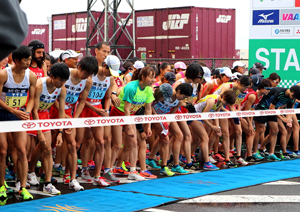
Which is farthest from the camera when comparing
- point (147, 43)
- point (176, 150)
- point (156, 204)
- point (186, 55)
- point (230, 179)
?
point (147, 43)

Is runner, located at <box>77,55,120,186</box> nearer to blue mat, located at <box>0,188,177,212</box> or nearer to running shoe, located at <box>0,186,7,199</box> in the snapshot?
blue mat, located at <box>0,188,177,212</box>

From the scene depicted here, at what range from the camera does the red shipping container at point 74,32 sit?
25172mm

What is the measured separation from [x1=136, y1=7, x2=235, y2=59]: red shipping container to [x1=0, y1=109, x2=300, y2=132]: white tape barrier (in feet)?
42.0

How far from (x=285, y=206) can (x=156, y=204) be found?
1.59 meters

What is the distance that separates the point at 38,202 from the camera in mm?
6035

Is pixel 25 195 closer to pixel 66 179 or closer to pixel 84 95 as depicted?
pixel 66 179

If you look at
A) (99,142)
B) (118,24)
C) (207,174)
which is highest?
(118,24)

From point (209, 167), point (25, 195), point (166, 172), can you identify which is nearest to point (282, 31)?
point (209, 167)

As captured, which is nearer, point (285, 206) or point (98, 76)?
point (285, 206)

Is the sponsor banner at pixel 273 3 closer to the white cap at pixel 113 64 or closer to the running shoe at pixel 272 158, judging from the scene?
the running shoe at pixel 272 158

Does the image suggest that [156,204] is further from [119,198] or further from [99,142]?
[99,142]

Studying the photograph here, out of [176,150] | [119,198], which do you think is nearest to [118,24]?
[176,150]

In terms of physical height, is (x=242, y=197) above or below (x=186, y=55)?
below

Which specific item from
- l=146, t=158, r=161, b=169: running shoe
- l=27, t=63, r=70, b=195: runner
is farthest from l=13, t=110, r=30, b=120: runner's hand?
l=146, t=158, r=161, b=169: running shoe
